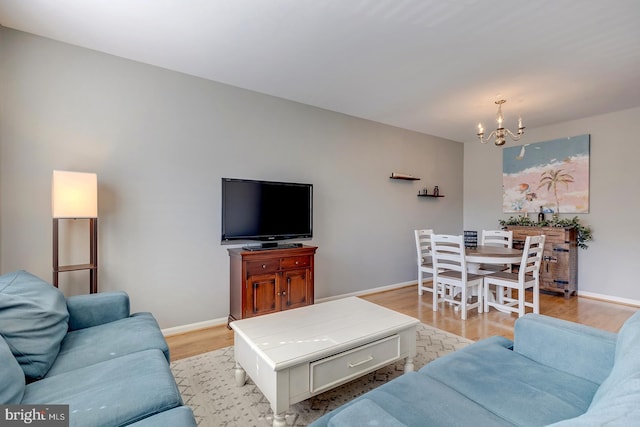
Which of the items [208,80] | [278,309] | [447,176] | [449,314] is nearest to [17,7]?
[208,80]

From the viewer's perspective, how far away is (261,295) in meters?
3.05

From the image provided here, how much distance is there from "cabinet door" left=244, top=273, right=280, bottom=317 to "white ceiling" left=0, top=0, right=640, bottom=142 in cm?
210

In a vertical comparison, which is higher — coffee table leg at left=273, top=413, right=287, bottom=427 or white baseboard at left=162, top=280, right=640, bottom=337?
coffee table leg at left=273, top=413, right=287, bottom=427

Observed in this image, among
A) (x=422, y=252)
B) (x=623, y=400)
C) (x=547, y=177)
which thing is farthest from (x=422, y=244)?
(x=623, y=400)

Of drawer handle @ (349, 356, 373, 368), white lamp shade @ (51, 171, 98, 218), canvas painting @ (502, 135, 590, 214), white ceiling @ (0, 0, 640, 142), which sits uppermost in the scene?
white ceiling @ (0, 0, 640, 142)

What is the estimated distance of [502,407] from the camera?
115cm

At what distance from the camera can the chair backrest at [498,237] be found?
4.14 metres

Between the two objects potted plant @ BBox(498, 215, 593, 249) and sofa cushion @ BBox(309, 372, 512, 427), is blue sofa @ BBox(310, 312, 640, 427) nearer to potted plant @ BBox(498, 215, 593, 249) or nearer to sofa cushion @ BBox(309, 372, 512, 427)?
sofa cushion @ BBox(309, 372, 512, 427)

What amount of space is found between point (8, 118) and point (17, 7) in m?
0.80

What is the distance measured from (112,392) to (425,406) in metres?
1.26

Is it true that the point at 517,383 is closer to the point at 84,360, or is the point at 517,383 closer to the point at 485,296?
the point at 84,360

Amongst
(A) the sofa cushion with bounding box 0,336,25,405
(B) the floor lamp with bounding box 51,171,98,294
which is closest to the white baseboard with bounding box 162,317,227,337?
(B) the floor lamp with bounding box 51,171,98,294

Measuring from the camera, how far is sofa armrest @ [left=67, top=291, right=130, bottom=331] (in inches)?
75.9

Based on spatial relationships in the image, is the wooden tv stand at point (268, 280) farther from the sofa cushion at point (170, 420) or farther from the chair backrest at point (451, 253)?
the sofa cushion at point (170, 420)
